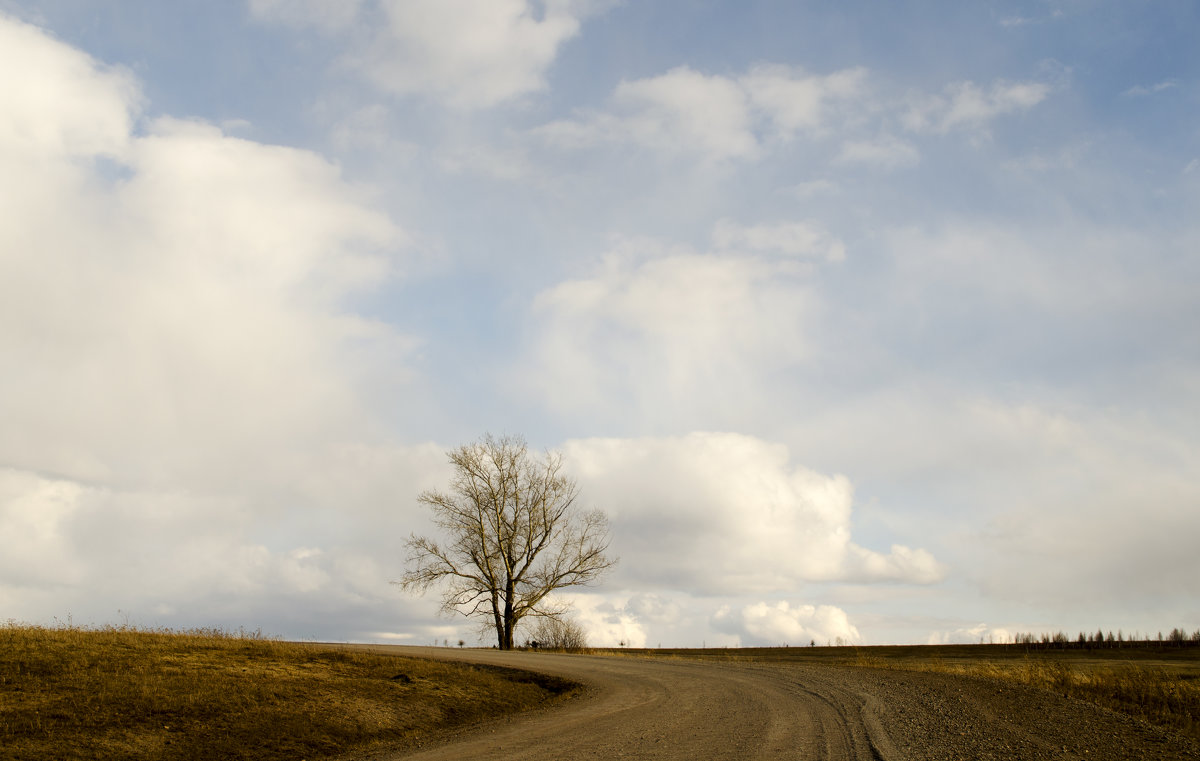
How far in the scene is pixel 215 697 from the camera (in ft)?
54.6

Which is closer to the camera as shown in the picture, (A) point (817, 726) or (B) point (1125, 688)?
(A) point (817, 726)

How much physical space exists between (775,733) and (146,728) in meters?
11.0

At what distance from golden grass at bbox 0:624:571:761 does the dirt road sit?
2.46 metres

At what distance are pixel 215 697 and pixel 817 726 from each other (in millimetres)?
12013

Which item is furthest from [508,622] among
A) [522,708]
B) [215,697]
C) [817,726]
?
[817,726]

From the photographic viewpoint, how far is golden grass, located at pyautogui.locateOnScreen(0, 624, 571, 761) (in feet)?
45.7

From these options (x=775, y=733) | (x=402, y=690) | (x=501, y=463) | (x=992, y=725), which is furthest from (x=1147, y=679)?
(x=501, y=463)

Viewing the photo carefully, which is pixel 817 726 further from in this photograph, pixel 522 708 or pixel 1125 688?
pixel 1125 688

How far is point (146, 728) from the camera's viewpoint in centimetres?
1433

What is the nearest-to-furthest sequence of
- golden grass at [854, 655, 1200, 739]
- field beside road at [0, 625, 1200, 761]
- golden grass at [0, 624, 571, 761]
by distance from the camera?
field beside road at [0, 625, 1200, 761]
golden grass at [0, 624, 571, 761]
golden grass at [854, 655, 1200, 739]

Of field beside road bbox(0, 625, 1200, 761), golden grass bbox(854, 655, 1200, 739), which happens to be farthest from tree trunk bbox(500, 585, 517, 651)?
golden grass bbox(854, 655, 1200, 739)

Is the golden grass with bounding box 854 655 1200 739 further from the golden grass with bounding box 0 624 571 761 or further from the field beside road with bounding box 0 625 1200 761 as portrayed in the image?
the golden grass with bounding box 0 624 571 761

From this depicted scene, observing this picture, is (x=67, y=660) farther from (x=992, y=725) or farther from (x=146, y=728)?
(x=992, y=725)

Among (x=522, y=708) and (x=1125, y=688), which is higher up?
(x=522, y=708)
